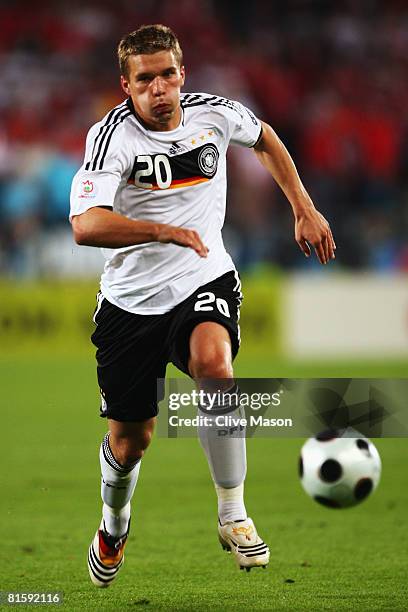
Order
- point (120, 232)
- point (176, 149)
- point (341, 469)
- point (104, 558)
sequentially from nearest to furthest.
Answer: point (120, 232) < point (176, 149) < point (104, 558) < point (341, 469)

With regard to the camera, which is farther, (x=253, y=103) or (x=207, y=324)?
(x=253, y=103)

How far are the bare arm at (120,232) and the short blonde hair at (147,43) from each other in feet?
2.17

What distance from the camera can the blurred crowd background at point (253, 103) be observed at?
14.8m

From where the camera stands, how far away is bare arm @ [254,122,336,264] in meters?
4.38

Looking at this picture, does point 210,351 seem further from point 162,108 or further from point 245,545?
point 162,108

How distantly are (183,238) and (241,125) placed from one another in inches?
40.2

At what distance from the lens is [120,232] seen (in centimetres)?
384

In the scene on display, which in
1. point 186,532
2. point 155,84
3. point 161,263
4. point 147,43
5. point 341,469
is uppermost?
point 147,43

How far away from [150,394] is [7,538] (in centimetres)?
149

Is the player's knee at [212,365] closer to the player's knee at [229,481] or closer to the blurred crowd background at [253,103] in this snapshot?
the player's knee at [229,481]

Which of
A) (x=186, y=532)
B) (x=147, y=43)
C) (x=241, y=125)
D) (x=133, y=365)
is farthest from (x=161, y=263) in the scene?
(x=186, y=532)

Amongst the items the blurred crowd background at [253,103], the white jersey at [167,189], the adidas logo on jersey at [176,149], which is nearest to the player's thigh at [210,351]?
the white jersey at [167,189]

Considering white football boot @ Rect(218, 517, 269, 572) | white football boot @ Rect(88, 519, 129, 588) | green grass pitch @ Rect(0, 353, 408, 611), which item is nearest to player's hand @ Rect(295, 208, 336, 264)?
white football boot @ Rect(218, 517, 269, 572)

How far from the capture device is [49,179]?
1490cm
